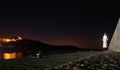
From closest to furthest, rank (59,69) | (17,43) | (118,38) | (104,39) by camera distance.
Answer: (59,69), (118,38), (104,39), (17,43)

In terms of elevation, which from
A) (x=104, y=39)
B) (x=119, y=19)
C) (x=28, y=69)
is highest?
(x=119, y=19)

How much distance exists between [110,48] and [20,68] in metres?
23.5

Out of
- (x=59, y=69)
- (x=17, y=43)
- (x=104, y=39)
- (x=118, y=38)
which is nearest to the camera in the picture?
(x=59, y=69)

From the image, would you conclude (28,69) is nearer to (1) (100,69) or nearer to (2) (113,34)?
(1) (100,69)

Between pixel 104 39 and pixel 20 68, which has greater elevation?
pixel 104 39

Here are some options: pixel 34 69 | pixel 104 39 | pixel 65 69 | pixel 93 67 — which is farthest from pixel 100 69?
pixel 104 39

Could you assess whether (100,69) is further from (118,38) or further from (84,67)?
(118,38)

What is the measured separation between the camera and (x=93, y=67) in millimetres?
20438

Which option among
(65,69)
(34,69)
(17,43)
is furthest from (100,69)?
(17,43)

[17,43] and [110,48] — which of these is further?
[17,43]

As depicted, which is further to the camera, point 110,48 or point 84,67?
point 110,48

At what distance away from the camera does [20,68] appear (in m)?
20.0

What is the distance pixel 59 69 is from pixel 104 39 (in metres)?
25.7

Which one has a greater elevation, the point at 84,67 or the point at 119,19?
the point at 119,19
